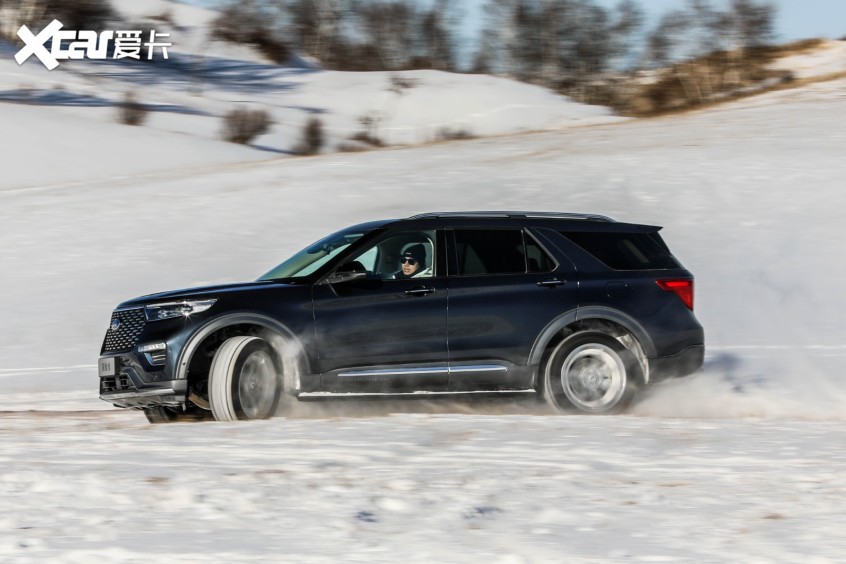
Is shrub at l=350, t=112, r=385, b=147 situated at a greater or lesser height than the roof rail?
greater

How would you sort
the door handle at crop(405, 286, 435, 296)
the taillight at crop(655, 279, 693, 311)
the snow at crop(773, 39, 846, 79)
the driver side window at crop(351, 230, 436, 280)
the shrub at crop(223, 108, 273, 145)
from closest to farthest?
the door handle at crop(405, 286, 435, 296)
the driver side window at crop(351, 230, 436, 280)
the taillight at crop(655, 279, 693, 311)
the shrub at crop(223, 108, 273, 145)
the snow at crop(773, 39, 846, 79)

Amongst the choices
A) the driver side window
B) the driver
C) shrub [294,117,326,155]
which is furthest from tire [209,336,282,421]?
shrub [294,117,326,155]

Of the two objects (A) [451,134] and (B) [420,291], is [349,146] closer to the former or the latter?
(A) [451,134]

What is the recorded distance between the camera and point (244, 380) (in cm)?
848

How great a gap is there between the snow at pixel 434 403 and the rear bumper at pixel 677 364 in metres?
0.34

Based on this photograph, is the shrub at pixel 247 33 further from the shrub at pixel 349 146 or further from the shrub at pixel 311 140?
the shrub at pixel 349 146

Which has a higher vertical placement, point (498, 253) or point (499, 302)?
point (498, 253)

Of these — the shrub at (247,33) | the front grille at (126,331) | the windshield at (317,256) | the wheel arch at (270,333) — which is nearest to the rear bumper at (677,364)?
the windshield at (317,256)

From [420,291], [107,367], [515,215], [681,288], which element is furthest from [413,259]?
[107,367]

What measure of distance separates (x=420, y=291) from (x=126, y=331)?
77.7 inches

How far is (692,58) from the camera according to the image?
58.9 metres

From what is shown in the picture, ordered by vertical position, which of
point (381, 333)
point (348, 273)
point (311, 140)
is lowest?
point (381, 333)

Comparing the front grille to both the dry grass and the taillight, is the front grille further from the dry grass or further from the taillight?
the dry grass

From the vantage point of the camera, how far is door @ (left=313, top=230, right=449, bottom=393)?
8.51 m
